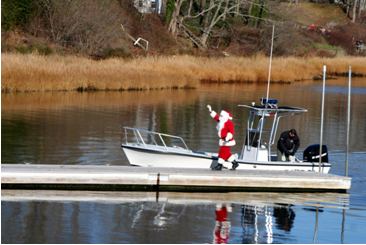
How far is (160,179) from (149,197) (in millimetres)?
583

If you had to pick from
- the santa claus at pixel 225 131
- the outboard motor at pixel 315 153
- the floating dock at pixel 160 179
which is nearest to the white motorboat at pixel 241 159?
the outboard motor at pixel 315 153

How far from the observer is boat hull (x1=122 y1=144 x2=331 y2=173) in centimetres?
1300

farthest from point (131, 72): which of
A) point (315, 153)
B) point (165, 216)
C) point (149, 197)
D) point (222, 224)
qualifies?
point (222, 224)

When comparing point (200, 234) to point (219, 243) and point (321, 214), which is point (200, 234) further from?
point (321, 214)

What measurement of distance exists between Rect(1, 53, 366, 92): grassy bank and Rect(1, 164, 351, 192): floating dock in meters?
19.2

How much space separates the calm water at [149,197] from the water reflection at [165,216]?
0.02 metres

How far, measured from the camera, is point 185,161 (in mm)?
13086

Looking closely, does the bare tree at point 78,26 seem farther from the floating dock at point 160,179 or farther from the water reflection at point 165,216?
the water reflection at point 165,216

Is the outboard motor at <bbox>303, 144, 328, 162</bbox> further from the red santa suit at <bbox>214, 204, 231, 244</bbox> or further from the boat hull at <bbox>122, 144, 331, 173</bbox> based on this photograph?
the red santa suit at <bbox>214, 204, 231, 244</bbox>

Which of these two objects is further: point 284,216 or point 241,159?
point 241,159

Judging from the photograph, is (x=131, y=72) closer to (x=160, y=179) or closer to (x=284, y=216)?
(x=160, y=179)

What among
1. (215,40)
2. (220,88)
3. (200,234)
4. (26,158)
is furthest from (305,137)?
(215,40)

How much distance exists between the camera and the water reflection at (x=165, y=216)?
29.2ft

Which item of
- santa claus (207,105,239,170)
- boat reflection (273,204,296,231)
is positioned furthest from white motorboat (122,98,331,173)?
boat reflection (273,204,296,231)
